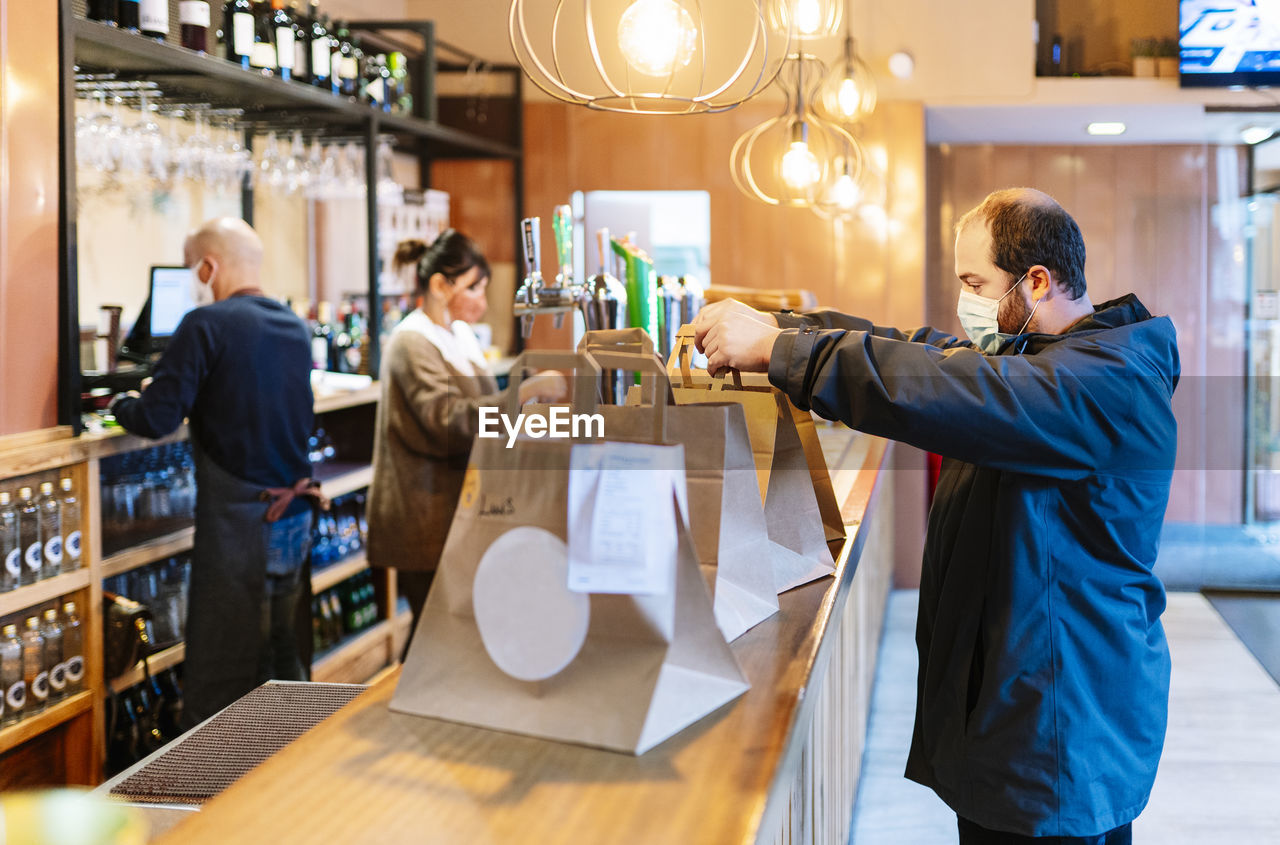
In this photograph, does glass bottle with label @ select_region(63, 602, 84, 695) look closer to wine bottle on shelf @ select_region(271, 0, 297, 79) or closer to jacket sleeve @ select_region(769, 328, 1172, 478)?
wine bottle on shelf @ select_region(271, 0, 297, 79)

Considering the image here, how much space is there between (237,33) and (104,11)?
64cm

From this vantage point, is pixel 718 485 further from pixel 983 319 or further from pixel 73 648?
pixel 73 648

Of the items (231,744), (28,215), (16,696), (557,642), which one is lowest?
(16,696)

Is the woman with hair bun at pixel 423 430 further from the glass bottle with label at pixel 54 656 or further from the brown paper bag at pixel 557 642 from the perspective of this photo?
the brown paper bag at pixel 557 642

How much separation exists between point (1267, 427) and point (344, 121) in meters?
5.73

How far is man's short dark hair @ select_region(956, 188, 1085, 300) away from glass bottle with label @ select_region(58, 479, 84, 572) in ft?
7.74

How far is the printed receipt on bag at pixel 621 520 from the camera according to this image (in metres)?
1.09

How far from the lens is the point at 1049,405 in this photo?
1.51 m

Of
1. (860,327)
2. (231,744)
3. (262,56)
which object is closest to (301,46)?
(262,56)

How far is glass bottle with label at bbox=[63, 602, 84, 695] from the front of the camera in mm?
2953

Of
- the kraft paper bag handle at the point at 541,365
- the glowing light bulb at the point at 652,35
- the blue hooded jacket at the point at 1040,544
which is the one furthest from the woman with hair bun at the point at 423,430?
the kraft paper bag handle at the point at 541,365

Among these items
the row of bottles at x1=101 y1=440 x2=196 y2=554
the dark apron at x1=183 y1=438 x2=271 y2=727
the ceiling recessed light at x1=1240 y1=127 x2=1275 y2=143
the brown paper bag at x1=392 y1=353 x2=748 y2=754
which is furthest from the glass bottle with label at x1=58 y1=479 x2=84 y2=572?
the ceiling recessed light at x1=1240 y1=127 x2=1275 y2=143

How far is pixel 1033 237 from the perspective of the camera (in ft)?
5.66

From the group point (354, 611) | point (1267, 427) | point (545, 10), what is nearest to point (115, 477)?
point (354, 611)
